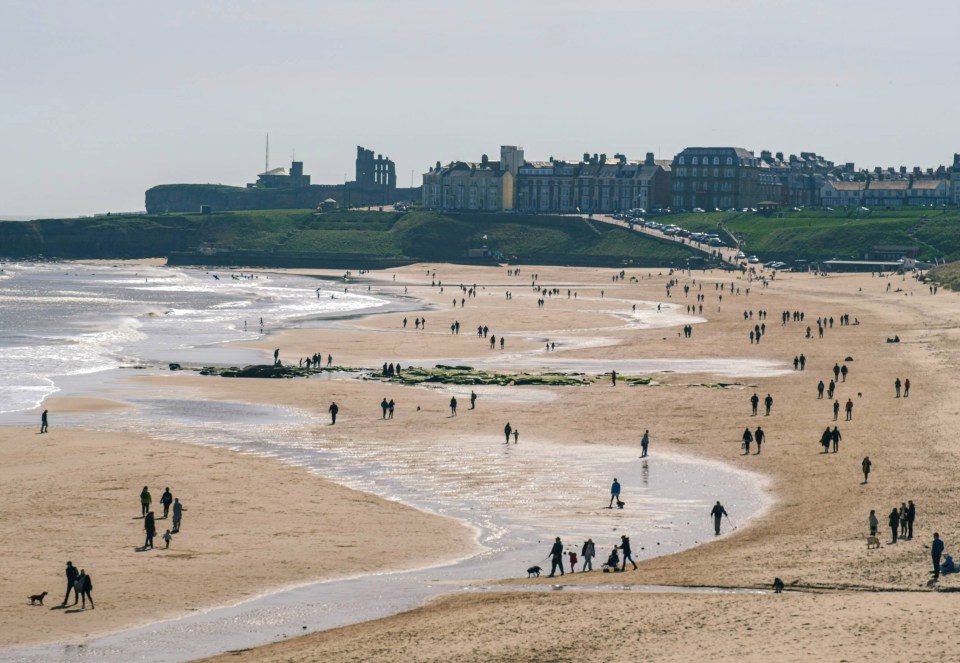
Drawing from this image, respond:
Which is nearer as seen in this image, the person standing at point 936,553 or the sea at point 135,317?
the person standing at point 936,553

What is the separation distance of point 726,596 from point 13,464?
23542 millimetres

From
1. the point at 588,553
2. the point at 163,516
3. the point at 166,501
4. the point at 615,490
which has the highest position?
the point at 615,490

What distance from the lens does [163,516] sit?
33125mm

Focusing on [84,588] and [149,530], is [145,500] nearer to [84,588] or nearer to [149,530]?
[149,530]

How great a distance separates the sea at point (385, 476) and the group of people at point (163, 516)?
14.8 feet

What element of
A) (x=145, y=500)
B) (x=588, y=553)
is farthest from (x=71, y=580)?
(x=588, y=553)

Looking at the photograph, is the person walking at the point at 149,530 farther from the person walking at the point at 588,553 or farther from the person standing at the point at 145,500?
the person walking at the point at 588,553

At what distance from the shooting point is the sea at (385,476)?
25609 millimetres

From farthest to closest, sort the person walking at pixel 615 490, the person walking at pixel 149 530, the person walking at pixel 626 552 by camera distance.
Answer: the person walking at pixel 615 490, the person walking at pixel 149 530, the person walking at pixel 626 552

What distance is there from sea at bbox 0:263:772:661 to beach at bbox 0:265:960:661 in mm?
221

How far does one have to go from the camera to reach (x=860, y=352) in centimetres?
6756

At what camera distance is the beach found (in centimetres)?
2319

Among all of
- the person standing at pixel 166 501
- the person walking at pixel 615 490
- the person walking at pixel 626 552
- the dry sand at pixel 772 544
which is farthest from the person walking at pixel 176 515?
the person walking at pixel 615 490

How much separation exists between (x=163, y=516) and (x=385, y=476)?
7.76m
